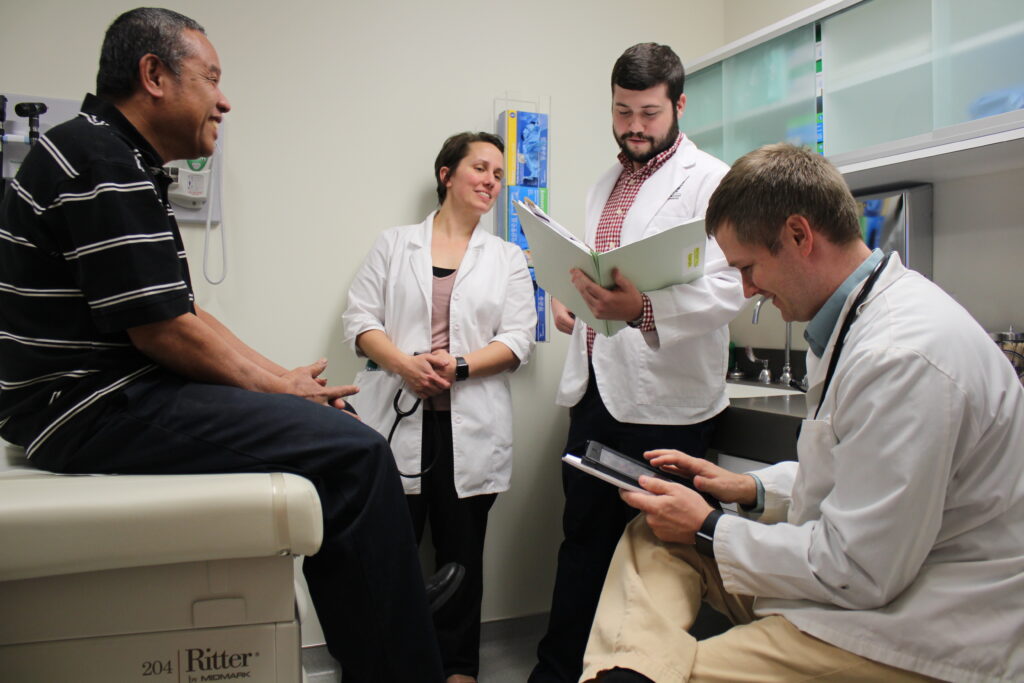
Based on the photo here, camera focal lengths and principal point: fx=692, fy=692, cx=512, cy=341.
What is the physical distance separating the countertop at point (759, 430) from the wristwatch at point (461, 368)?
0.69 m

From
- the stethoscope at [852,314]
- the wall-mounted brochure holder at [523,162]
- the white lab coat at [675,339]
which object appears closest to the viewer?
the stethoscope at [852,314]

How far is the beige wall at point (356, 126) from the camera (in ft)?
6.66

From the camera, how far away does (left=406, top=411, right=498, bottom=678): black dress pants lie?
6.53ft

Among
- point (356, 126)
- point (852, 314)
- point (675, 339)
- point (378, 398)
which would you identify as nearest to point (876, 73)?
point (675, 339)

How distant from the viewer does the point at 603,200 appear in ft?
6.42

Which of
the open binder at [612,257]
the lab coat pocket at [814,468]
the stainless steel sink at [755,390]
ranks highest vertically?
the open binder at [612,257]

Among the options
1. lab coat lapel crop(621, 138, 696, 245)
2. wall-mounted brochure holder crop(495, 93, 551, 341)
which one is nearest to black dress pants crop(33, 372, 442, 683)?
lab coat lapel crop(621, 138, 696, 245)

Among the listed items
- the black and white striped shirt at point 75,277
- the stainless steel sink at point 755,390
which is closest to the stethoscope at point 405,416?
the stainless steel sink at point 755,390

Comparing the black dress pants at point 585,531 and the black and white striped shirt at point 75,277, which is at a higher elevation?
the black and white striped shirt at point 75,277

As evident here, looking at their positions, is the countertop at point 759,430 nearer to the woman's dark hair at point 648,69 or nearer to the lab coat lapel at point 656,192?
the lab coat lapel at point 656,192

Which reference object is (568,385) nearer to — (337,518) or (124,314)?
(337,518)

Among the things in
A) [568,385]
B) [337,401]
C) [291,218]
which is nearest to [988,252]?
[568,385]

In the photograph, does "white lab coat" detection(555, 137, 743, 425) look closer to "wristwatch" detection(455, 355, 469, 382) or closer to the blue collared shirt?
"wristwatch" detection(455, 355, 469, 382)

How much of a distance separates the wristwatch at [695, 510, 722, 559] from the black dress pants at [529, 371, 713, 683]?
68 cm
